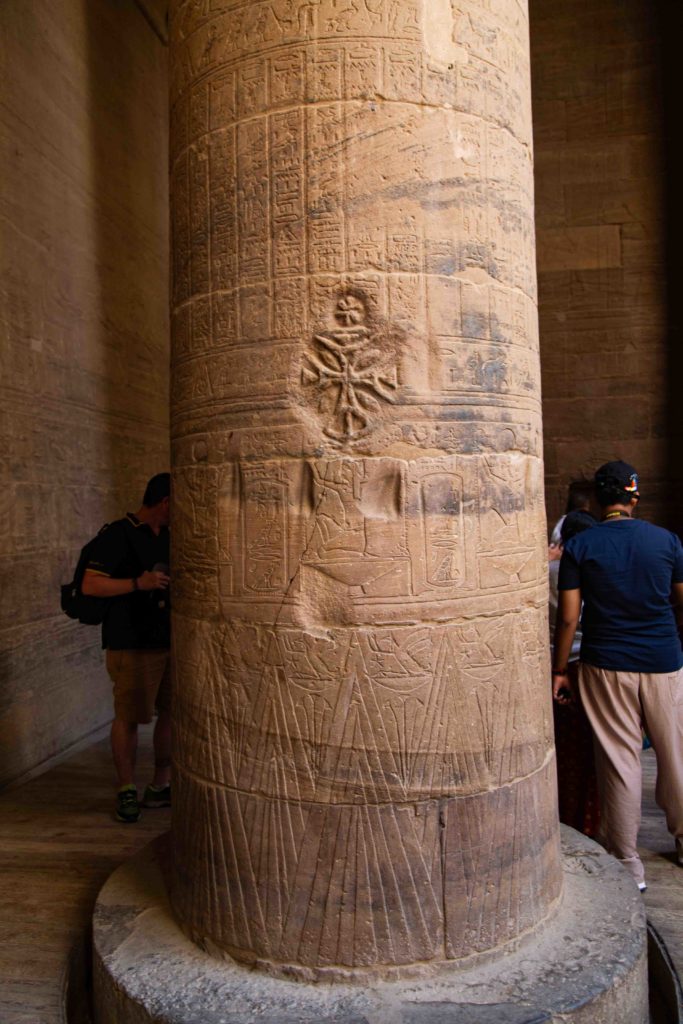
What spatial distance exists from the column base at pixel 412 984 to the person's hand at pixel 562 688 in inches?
43.1

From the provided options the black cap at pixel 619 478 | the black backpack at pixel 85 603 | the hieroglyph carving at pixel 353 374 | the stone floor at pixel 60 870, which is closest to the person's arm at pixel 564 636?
the black cap at pixel 619 478

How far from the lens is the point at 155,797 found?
481cm

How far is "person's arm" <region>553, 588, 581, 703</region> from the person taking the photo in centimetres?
395

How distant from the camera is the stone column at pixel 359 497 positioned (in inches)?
109

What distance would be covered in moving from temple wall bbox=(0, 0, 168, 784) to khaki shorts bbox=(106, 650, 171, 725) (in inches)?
40.9

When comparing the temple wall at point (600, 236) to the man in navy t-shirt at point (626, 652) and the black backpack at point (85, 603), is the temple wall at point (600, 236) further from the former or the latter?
the black backpack at point (85, 603)

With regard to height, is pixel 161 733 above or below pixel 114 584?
Result: below

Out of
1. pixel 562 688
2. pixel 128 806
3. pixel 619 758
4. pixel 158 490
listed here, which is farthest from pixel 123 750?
pixel 619 758

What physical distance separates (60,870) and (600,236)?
23.7ft

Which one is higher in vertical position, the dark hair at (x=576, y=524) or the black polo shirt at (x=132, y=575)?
the dark hair at (x=576, y=524)

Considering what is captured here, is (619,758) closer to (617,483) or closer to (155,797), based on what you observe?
(617,483)

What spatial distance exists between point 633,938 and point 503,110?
2.89m

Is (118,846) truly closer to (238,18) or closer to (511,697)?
(511,697)

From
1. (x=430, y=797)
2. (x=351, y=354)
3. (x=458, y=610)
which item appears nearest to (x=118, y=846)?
(x=430, y=797)
